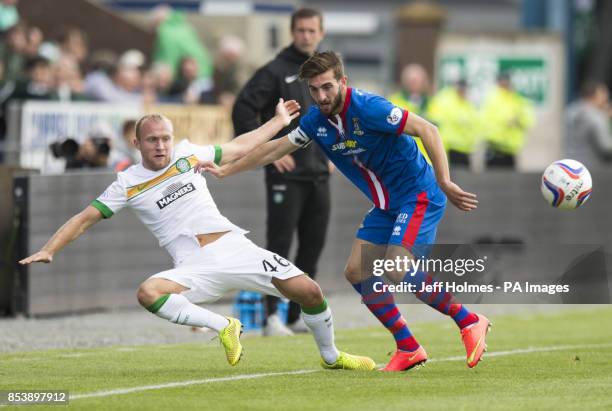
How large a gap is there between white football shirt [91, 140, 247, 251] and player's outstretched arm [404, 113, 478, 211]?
4.73 feet

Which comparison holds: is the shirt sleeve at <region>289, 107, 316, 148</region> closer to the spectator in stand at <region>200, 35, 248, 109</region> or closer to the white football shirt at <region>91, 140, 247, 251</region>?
the white football shirt at <region>91, 140, 247, 251</region>

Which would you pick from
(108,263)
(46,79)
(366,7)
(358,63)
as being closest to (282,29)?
(358,63)

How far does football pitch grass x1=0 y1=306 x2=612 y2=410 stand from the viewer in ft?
30.8

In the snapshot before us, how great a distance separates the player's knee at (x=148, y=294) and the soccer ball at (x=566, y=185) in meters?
2.94

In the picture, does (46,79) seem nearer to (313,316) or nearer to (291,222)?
(291,222)

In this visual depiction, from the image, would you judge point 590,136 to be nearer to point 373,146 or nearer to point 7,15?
point 7,15

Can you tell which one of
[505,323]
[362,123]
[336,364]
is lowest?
[505,323]

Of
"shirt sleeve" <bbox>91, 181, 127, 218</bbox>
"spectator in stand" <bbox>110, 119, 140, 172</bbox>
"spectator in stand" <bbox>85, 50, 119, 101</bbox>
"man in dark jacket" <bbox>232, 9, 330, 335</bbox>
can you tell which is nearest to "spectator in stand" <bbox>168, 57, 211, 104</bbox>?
"spectator in stand" <bbox>85, 50, 119, 101</bbox>

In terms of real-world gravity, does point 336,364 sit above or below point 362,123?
below

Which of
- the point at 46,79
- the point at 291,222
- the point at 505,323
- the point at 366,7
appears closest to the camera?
the point at 291,222

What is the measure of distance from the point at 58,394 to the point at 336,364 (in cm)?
218

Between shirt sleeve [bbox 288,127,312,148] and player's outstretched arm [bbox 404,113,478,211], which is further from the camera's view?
shirt sleeve [bbox 288,127,312,148]

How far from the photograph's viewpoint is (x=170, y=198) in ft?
36.1

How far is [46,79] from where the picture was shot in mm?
18938
